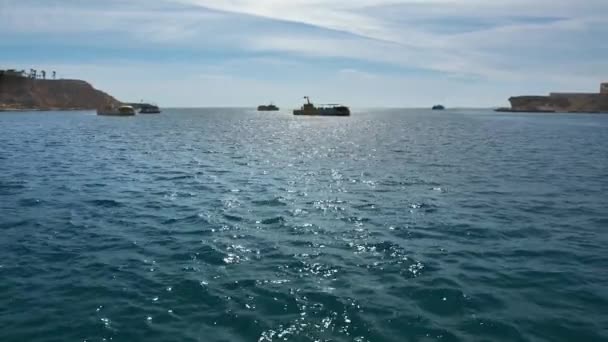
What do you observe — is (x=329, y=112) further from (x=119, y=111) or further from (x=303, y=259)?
(x=303, y=259)

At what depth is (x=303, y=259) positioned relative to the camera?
1524cm

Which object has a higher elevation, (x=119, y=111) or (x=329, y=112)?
(x=329, y=112)

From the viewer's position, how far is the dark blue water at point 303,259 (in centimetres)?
1061

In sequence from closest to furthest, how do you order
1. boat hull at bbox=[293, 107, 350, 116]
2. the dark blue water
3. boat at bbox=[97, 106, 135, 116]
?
1. the dark blue water
2. boat at bbox=[97, 106, 135, 116]
3. boat hull at bbox=[293, 107, 350, 116]

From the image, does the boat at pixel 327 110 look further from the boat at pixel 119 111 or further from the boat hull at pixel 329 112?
the boat at pixel 119 111

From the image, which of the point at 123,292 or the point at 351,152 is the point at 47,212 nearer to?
the point at 123,292

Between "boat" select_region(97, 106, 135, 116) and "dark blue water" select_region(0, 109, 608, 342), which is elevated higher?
"boat" select_region(97, 106, 135, 116)

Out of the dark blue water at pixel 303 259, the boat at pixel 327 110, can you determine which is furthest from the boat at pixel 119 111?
the dark blue water at pixel 303 259

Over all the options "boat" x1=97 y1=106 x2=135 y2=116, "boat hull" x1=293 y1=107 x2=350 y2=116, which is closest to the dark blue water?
"boat" x1=97 y1=106 x2=135 y2=116

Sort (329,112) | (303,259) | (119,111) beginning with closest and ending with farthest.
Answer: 1. (303,259)
2. (119,111)
3. (329,112)

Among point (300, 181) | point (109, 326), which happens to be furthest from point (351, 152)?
point (109, 326)

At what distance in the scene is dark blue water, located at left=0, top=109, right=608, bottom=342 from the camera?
10.6 metres

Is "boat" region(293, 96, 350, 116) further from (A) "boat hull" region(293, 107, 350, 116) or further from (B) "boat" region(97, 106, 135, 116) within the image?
(B) "boat" region(97, 106, 135, 116)

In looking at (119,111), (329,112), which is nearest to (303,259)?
(119,111)
